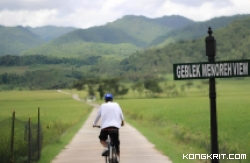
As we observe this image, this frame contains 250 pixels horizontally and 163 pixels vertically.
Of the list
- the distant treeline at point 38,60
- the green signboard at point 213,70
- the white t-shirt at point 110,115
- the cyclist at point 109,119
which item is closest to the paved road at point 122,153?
the cyclist at point 109,119

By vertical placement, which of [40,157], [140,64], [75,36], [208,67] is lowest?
[40,157]

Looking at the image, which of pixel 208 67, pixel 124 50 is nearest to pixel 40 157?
pixel 208 67

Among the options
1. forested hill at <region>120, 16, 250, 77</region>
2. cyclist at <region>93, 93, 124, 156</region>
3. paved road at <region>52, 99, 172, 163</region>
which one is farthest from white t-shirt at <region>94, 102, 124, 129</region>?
forested hill at <region>120, 16, 250, 77</region>

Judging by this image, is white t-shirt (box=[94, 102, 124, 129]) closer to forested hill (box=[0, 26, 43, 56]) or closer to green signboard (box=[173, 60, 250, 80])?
green signboard (box=[173, 60, 250, 80])

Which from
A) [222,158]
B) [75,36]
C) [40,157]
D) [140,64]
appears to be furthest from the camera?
[75,36]

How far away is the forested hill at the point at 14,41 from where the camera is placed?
130 metres

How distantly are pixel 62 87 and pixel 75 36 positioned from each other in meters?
101

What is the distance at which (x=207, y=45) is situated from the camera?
831cm

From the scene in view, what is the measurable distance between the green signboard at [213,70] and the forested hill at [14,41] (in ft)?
390

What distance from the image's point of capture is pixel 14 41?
14675 cm

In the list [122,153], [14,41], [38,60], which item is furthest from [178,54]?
[122,153]

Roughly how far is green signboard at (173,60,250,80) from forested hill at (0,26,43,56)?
119 meters

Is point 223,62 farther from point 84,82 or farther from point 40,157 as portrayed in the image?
point 84,82

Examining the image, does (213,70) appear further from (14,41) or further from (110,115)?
(14,41)
